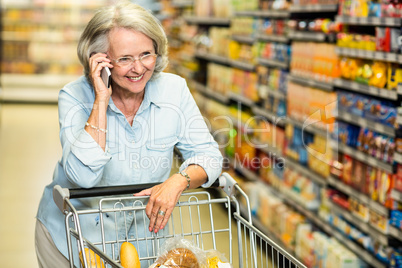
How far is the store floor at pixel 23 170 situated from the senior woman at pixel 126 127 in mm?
2416

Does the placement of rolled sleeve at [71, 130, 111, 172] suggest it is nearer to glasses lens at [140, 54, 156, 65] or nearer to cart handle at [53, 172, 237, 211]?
cart handle at [53, 172, 237, 211]

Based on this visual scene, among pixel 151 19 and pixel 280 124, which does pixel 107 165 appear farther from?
pixel 280 124

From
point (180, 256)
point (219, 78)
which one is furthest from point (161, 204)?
point (219, 78)

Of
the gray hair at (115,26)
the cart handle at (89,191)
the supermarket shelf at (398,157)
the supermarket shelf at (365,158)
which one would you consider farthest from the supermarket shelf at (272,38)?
the cart handle at (89,191)

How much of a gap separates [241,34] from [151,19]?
12.6 ft

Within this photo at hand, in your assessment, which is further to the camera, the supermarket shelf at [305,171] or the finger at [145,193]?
the supermarket shelf at [305,171]

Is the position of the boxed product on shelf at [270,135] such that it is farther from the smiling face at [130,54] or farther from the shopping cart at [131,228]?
the smiling face at [130,54]

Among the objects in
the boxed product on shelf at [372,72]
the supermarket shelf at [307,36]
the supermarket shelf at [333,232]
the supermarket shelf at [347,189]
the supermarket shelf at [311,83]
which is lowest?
the supermarket shelf at [333,232]

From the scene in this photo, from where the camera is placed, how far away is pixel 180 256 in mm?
1762

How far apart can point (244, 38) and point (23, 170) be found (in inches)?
127

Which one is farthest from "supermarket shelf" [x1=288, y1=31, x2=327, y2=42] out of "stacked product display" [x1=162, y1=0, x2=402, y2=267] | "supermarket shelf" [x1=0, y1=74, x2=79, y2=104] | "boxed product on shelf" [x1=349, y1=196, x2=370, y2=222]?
"supermarket shelf" [x1=0, y1=74, x2=79, y2=104]

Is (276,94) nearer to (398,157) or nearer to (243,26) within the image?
(243,26)

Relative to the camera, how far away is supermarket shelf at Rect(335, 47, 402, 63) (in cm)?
303

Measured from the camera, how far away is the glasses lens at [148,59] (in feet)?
6.54
